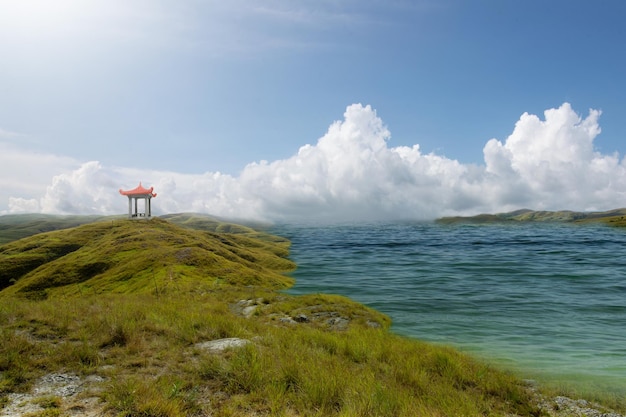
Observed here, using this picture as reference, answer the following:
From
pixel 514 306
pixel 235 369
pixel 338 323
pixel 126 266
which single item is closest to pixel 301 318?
pixel 338 323

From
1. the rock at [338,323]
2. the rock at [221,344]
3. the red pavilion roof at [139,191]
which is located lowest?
the rock at [338,323]

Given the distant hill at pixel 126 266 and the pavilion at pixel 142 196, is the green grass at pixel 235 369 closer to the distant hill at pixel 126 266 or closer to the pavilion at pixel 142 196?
the distant hill at pixel 126 266

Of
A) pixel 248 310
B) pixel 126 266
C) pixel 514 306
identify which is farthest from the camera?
pixel 126 266

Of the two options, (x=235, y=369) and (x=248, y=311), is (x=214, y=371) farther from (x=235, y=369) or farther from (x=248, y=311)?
(x=248, y=311)

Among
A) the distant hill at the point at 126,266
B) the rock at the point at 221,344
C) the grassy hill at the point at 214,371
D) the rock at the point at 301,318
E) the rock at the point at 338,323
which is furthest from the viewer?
the distant hill at the point at 126,266

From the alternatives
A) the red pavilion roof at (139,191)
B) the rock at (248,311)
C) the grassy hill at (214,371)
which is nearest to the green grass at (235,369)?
the grassy hill at (214,371)

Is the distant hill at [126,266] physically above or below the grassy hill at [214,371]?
below

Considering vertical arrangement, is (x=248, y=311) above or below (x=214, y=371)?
below

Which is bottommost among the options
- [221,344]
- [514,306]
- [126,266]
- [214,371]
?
[514,306]

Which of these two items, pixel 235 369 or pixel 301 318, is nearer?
pixel 235 369

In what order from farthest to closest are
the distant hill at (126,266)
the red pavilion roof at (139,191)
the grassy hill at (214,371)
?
the red pavilion roof at (139,191)
the distant hill at (126,266)
the grassy hill at (214,371)

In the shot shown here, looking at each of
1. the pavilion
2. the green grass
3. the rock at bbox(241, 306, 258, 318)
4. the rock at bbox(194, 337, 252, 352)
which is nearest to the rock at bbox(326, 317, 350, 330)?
the rock at bbox(241, 306, 258, 318)

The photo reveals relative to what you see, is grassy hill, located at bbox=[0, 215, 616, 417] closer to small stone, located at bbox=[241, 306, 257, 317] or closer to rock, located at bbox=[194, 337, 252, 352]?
rock, located at bbox=[194, 337, 252, 352]

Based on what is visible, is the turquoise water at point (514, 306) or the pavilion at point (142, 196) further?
the pavilion at point (142, 196)
